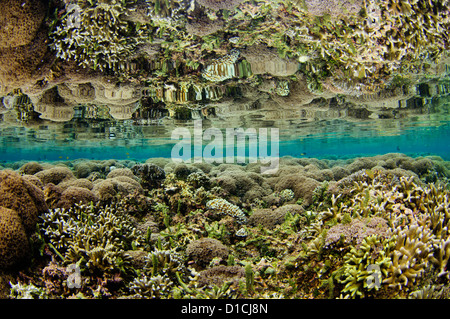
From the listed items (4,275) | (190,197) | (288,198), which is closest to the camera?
(4,275)

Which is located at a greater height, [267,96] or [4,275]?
[267,96]

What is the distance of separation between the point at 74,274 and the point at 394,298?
216 inches

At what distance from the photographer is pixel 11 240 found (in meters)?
4.57

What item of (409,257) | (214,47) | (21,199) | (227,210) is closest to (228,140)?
(214,47)

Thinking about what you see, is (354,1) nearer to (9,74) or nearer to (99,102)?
(9,74)

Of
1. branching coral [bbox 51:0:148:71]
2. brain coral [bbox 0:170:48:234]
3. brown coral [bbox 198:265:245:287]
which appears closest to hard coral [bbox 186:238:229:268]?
brown coral [bbox 198:265:245:287]

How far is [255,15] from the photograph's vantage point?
678 cm

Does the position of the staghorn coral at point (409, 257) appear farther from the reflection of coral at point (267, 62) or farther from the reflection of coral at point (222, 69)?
the reflection of coral at point (222, 69)

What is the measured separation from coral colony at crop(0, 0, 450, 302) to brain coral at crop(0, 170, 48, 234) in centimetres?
3

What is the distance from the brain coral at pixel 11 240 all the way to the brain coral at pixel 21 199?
10.9 inches

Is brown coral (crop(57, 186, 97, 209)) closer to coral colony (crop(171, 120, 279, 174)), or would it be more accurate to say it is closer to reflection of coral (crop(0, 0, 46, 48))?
reflection of coral (crop(0, 0, 46, 48))

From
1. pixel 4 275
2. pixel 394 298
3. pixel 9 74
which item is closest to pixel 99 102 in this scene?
pixel 9 74

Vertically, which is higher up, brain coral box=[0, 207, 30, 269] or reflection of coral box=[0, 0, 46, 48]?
reflection of coral box=[0, 0, 46, 48]

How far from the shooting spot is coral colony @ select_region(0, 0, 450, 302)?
432cm
